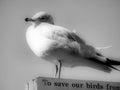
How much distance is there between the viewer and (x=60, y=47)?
3.83 feet

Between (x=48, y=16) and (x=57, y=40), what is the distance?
125 millimetres

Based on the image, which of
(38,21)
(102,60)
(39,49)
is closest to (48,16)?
(38,21)

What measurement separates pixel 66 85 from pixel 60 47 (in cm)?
17

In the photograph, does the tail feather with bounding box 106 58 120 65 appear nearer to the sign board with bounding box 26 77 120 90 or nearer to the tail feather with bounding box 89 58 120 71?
the tail feather with bounding box 89 58 120 71

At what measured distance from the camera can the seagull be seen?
46.0 inches

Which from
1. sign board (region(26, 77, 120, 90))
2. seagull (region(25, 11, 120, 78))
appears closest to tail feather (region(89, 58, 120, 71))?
seagull (region(25, 11, 120, 78))

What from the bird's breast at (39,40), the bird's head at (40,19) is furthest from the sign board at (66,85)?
the bird's head at (40,19)

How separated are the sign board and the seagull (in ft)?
0.47

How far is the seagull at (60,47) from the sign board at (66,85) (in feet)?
0.47

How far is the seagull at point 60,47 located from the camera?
1.17 metres

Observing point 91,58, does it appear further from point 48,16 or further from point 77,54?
point 48,16

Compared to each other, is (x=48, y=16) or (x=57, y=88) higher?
(x=48, y=16)

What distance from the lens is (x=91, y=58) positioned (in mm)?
1244

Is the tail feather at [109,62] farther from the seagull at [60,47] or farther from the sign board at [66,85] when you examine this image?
the sign board at [66,85]
